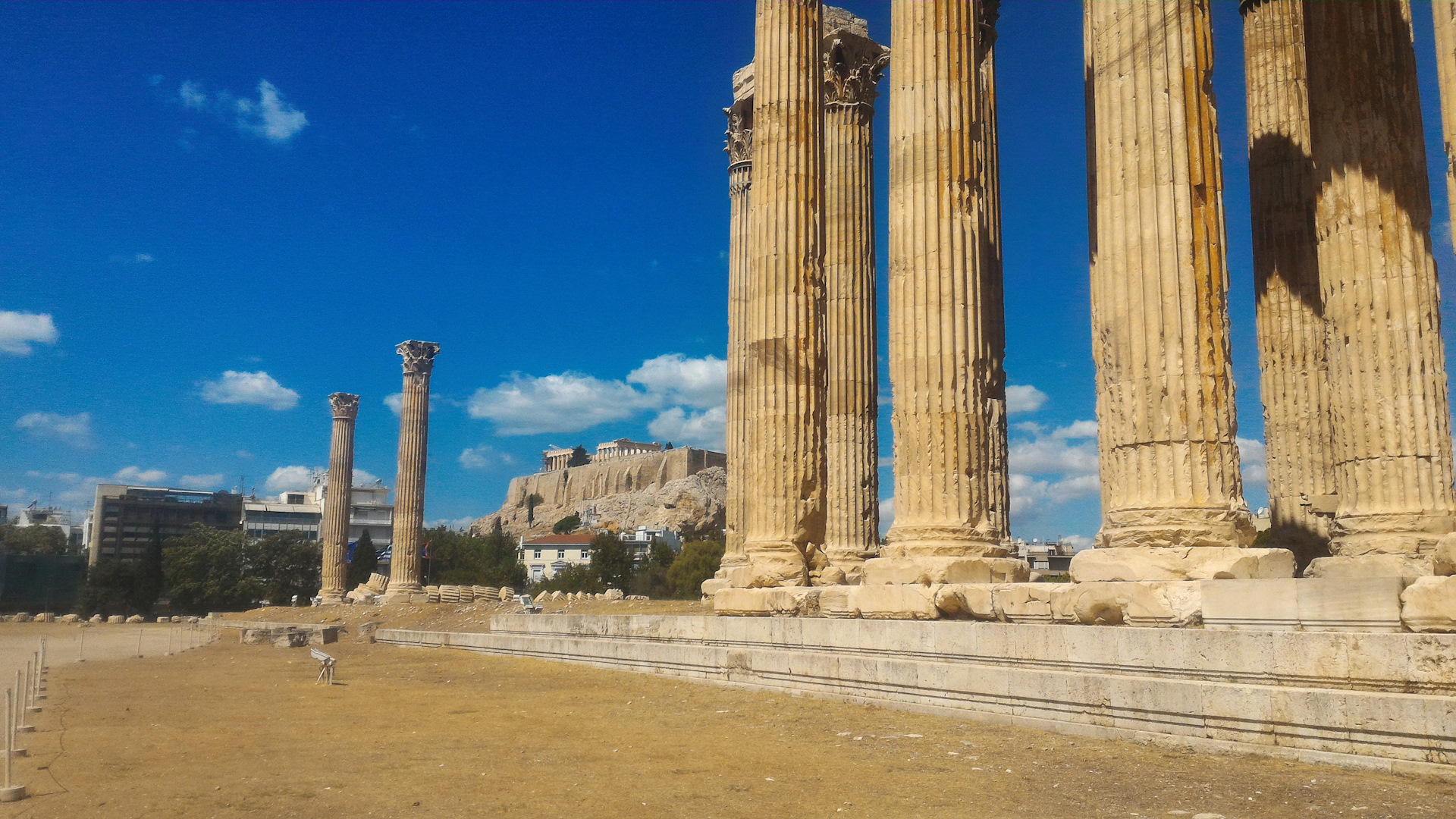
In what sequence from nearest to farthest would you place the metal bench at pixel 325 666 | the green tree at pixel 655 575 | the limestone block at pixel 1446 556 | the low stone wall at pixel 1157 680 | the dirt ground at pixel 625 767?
1. the dirt ground at pixel 625 767
2. the low stone wall at pixel 1157 680
3. the limestone block at pixel 1446 556
4. the metal bench at pixel 325 666
5. the green tree at pixel 655 575

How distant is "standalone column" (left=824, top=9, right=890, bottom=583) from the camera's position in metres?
19.8

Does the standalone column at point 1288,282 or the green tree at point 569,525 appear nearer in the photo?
the standalone column at point 1288,282

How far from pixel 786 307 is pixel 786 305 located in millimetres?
45

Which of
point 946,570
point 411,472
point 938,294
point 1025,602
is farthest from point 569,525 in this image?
point 1025,602

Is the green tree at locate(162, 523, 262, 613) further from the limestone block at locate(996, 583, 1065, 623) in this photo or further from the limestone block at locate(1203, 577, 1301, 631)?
the limestone block at locate(1203, 577, 1301, 631)

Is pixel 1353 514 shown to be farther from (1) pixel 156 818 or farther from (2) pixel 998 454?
(1) pixel 156 818

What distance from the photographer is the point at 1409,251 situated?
1264 centimetres

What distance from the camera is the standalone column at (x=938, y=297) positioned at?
45.3 ft

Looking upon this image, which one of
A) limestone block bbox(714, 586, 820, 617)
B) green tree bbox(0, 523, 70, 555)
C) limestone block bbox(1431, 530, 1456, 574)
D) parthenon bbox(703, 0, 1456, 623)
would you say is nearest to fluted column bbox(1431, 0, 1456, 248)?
parthenon bbox(703, 0, 1456, 623)

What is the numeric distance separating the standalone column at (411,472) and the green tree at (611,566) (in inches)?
958

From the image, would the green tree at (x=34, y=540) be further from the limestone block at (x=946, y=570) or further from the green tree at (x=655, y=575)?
the limestone block at (x=946, y=570)

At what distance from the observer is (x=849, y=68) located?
22031 mm

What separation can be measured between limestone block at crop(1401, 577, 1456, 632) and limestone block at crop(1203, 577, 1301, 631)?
833 millimetres

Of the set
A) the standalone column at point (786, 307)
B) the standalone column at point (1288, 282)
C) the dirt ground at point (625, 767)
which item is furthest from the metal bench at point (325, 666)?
the standalone column at point (1288, 282)
